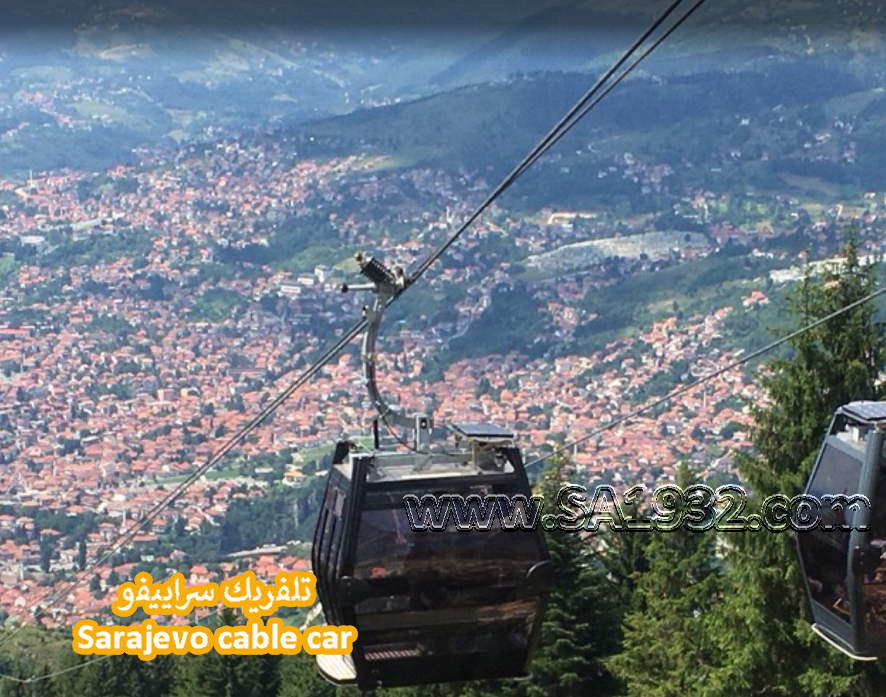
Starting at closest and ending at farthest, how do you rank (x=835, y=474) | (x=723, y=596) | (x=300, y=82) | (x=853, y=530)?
(x=853, y=530), (x=835, y=474), (x=723, y=596), (x=300, y=82)

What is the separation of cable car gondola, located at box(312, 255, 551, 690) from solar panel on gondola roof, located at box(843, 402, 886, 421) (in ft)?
4.46

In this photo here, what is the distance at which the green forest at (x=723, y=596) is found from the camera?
1338 cm

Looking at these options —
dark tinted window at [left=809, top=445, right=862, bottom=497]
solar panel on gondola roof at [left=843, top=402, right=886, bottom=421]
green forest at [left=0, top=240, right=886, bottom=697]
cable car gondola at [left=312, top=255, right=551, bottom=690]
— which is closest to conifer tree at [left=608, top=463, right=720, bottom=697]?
green forest at [left=0, top=240, right=886, bottom=697]

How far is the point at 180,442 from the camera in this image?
178 feet

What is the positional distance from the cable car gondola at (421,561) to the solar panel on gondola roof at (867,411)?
1.36 m

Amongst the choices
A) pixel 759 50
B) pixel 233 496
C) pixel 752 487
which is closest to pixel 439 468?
pixel 752 487

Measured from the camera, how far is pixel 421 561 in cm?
707

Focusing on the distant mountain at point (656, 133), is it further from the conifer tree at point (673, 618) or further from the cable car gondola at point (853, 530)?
the cable car gondola at point (853, 530)

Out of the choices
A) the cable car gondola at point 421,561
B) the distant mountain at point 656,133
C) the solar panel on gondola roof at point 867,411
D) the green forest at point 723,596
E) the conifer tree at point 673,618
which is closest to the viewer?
the cable car gondola at point 421,561

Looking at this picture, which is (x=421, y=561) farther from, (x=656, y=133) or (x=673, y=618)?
(x=656, y=133)

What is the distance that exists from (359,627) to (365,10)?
2.57m

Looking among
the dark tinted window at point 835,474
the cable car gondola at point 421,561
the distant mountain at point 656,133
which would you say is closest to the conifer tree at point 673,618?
the dark tinted window at point 835,474

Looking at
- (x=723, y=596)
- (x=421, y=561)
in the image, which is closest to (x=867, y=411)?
(x=421, y=561)

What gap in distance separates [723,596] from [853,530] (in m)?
8.56
